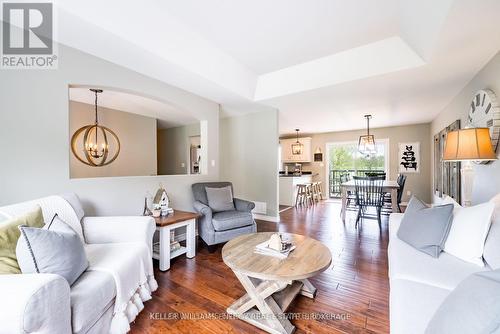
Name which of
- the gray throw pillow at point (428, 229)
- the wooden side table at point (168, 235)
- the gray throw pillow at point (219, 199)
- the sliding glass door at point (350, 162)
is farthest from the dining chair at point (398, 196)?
the wooden side table at point (168, 235)

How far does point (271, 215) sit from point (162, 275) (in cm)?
256

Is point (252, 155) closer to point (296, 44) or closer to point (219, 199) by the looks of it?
point (219, 199)

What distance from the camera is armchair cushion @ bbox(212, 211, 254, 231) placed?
2730mm

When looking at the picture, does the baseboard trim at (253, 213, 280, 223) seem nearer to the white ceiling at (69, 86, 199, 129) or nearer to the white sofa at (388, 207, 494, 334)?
the white ceiling at (69, 86, 199, 129)

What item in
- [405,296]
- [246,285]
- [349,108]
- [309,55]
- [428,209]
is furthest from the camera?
[349,108]

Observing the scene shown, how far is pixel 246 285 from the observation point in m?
1.51

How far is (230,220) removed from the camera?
9.18 feet

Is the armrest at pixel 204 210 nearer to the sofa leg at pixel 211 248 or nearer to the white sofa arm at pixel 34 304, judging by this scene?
the sofa leg at pixel 211 248

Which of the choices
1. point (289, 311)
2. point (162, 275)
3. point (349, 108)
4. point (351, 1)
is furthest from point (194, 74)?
point (349, 108)

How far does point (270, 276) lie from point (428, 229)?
4.32 feet

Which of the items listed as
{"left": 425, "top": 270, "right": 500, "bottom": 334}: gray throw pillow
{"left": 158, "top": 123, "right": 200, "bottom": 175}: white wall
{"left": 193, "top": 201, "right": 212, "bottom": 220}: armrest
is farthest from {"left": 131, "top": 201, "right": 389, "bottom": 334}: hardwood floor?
{"left": 158, "top": 123, "right": 200, "bottom": 175}: white wall

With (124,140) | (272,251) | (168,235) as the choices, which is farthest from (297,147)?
(272,251)

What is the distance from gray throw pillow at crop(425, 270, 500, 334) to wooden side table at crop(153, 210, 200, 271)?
219 cm

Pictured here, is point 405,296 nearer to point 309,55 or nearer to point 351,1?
point 351,1
